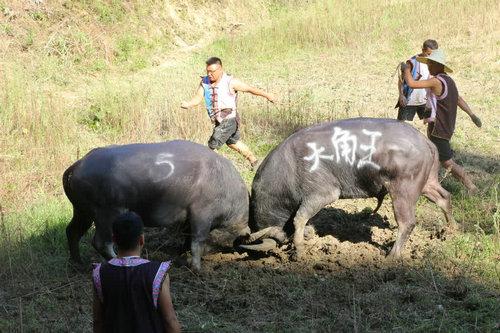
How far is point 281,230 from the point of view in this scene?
7039 mm

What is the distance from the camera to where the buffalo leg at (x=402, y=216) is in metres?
6.64

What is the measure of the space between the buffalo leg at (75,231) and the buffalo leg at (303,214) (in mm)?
2140

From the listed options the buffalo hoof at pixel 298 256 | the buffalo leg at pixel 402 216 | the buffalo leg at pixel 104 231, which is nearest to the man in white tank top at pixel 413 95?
the buffalo leg at pixel 402 216

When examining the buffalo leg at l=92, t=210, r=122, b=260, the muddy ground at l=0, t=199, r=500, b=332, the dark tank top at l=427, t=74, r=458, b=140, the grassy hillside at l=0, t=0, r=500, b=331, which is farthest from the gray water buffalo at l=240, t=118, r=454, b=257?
the buffalo leg at l=92, t=210, r=122, b=260

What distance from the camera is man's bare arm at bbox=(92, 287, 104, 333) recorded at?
3656 millimetres

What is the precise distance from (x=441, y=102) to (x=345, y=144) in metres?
1.82

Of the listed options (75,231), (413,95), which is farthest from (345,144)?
(75,231)

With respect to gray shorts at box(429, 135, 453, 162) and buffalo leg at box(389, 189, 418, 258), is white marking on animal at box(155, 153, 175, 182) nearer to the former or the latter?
buffalo leg at box(389, 189, 418, 258)

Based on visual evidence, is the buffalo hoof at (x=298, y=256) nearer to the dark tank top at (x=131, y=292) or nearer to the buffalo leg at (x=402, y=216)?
the buffalo leg at (x=402, y=216)

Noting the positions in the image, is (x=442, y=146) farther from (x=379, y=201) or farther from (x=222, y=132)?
(x=222, y=132)

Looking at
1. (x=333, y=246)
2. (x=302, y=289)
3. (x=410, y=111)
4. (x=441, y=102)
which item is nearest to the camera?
(x=302, y=289)

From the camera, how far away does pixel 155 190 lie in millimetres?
6230

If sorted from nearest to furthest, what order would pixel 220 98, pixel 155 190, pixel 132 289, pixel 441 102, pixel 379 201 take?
1. pixel 132 289
2. pixel 155 190
3. pixel 379 201
4. pixel 441 102
5. pixel 220 98

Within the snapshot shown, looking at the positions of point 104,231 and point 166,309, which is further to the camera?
point 104,231
